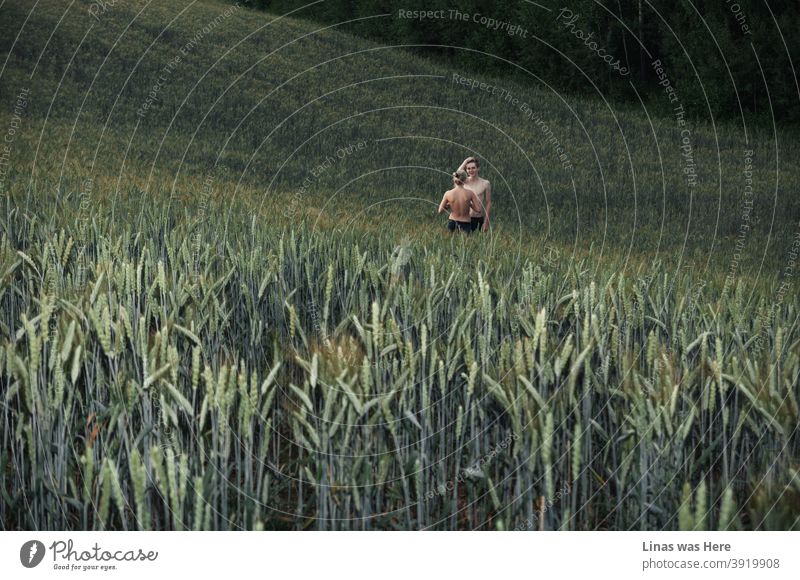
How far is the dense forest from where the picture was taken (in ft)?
42.5

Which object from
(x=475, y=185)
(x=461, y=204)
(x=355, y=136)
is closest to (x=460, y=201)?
(x=461, y=204)

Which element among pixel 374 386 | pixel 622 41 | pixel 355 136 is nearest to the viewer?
pixel 374 386

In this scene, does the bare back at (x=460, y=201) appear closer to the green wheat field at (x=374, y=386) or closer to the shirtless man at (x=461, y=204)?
the shirtless man at (x=461, y=204)

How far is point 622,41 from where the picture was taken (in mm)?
17531

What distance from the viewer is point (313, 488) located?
2.36 m

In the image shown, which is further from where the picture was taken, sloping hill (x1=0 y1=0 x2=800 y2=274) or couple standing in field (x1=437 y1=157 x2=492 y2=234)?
sloping hill (x1=0 y1=0 x2=800 y2=274)

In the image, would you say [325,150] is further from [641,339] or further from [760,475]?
[760,475]

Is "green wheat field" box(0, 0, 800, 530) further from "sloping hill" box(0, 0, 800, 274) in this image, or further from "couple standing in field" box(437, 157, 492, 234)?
"sloping hill" box(0, 0, 800, 274)

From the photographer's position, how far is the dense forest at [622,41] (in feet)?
42.5

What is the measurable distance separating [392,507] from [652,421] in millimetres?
730

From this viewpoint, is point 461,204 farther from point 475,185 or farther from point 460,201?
point 475,185

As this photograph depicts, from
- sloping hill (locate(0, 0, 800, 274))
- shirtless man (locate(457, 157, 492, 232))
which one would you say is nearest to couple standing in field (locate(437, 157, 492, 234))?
shirtless man (locate(457, 157, 492, 232))

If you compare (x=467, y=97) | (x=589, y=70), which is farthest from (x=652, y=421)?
(x=589, y=70)

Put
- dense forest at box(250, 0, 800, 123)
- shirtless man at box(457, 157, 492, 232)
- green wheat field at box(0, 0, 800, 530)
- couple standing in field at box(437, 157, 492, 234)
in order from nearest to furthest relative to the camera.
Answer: green wheat field at box(0, 0, 800, 530)
shirtless man at box(457, 157, 492, 232)
couple standing in field at box(437, 157, 492, 234)
dense forest at box(250, 0, 800, 123)
